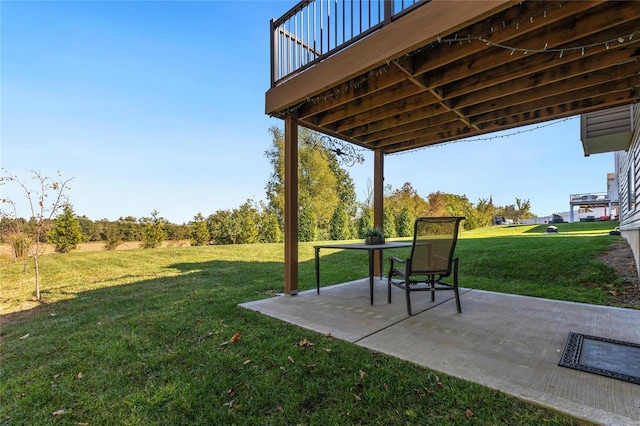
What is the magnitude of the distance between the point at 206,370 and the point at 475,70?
3412 millimetres

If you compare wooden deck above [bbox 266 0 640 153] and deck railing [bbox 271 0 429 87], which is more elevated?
deck railing [bbox 271 0 429 87]

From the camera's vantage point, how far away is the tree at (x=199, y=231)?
12273mm

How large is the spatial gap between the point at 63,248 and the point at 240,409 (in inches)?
427

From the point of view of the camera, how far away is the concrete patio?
5.13ft

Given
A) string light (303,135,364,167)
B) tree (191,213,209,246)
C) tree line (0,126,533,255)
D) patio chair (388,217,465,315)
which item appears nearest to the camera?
patio chair (388,217,465,315)

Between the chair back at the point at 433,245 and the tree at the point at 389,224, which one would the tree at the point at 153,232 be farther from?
the chair back at the point at 433,245

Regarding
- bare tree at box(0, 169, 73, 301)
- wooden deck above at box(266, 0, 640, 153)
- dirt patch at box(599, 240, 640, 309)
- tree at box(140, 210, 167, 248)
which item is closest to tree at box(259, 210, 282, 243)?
tree at box(140, 210, 167, 248)

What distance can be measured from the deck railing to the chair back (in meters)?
2.00

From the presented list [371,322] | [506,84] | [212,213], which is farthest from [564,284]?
[212,213]

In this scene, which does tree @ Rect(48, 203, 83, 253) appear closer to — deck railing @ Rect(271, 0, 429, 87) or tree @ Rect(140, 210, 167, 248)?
tree @ Rect(140, 210, 167, 248)

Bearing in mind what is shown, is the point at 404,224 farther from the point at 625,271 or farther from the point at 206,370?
the point at 206,370

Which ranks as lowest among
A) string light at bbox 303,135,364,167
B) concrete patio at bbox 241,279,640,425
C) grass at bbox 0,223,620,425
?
grass at bbox 0,223,620,425

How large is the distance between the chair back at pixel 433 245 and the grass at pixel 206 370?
1.30 m

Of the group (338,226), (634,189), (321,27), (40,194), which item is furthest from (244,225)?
(634,189)
